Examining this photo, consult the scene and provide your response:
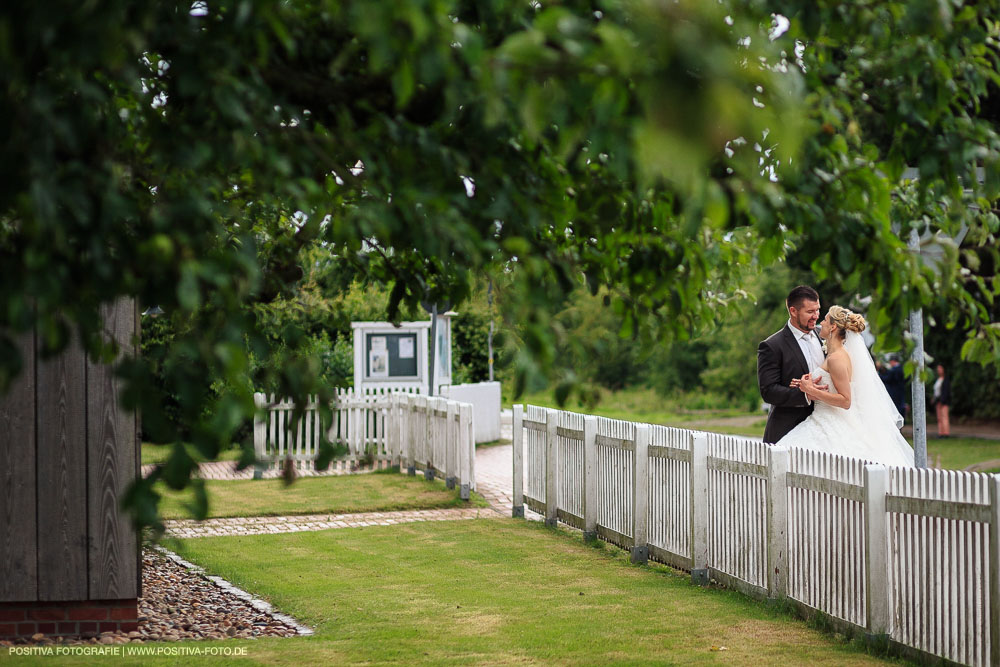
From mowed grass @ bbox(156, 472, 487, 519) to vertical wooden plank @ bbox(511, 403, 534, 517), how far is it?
3.44 ft

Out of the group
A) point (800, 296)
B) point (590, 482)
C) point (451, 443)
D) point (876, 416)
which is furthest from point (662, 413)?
point (800, 296)

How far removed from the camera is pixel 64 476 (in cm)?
660

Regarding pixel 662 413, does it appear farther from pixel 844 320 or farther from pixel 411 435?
pixel 844 320

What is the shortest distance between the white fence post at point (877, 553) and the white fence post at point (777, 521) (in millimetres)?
1094

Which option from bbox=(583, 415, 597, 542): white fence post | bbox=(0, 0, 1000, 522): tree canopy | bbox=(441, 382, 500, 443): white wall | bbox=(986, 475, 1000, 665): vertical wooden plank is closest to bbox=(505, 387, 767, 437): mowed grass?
bbox=(441, 382, 500, 443): white wall

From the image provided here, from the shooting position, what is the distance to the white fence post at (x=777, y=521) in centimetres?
748

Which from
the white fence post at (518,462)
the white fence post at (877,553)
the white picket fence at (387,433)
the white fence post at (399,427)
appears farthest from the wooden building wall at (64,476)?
the white fence post at (399,427)

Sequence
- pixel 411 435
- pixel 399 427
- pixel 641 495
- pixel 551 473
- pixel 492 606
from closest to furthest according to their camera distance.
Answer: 1. pixel 492 606
2. pixel 641 495
3. pixel 551 473
4. pixel 411 435
5. pixel 399 427

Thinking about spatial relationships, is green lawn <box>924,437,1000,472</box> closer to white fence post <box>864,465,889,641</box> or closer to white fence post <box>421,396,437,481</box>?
white fence post <box>421,396,437,481</box>

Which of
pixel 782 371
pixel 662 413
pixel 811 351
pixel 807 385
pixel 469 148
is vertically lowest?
pixel 662 413

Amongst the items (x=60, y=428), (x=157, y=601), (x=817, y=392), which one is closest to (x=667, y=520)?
(x=817, y=392)

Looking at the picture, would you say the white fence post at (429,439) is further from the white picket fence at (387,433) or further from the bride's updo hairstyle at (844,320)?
the bride's updo hairstyle at (844,320)

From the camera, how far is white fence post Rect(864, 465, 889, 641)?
6.34m

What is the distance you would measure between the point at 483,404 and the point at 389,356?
239 cm
